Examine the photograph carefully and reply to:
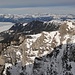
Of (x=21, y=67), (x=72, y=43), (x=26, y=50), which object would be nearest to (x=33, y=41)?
(x=26, y=50)

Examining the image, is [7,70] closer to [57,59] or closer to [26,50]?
[26,50]

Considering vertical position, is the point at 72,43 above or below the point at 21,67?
above

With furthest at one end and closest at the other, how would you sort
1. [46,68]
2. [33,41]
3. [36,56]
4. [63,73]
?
[33,41], [36,56], [46,68], [63,73]

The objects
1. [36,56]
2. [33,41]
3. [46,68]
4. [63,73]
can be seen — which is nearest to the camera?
[63,73]

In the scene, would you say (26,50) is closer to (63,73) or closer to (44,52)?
(44,52)

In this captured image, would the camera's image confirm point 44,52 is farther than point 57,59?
Yes

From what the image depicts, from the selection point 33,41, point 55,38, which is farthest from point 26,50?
point 55,38
